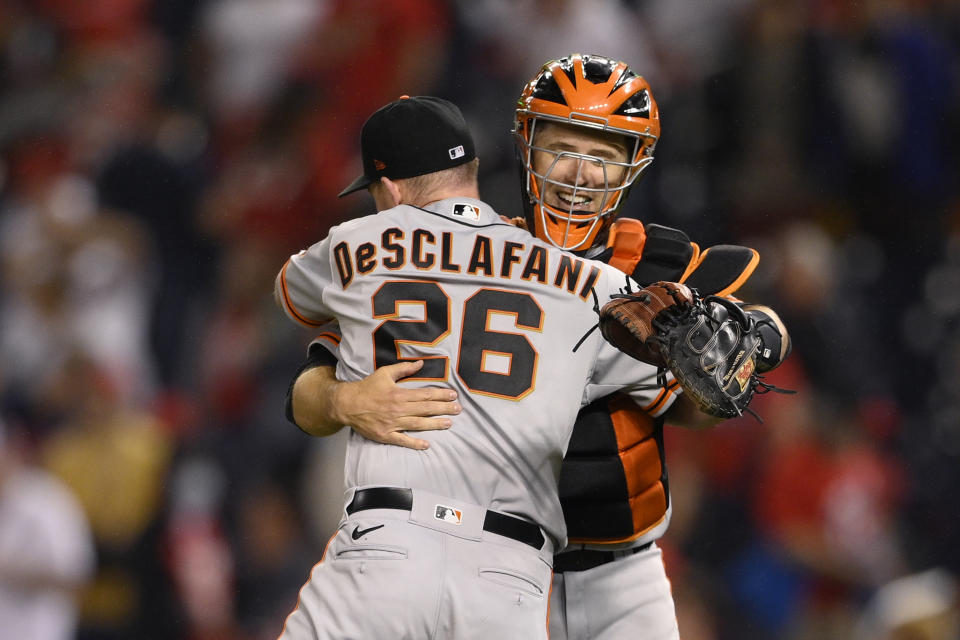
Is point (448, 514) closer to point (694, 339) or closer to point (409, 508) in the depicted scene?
point (409, 508)

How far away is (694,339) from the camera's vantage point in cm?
218

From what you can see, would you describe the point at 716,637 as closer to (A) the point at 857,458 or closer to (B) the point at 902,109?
(A) the point at 857,458

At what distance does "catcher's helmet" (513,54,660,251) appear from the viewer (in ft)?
9.27

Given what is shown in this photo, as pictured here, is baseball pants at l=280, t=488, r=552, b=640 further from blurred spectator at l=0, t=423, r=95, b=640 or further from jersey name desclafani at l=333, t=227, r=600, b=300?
blurred spectator at l=0, t=423, r=95, b=640

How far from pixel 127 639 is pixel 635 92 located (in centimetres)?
349

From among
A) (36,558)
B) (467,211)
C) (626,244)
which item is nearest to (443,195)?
(467,211)

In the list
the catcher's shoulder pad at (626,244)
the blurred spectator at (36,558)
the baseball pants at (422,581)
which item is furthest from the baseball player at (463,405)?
the blurred spectator at (36,558)

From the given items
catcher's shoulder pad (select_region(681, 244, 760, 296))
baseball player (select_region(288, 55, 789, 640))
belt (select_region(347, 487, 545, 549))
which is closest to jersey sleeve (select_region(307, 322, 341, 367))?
baseball player (select_region(288, 55, 789, 640))

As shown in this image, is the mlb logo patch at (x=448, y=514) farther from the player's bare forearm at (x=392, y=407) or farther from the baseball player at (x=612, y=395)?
the baseball player at (x=612, y=395)

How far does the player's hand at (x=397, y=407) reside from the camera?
2.38 meters

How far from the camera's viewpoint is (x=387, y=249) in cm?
250

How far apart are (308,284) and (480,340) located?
0.46m

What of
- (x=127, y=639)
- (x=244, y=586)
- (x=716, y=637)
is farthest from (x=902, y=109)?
(x=127, y=639)

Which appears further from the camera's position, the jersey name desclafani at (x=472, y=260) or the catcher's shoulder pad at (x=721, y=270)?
the catcher's shoulder pad at (x=721, y=270)
